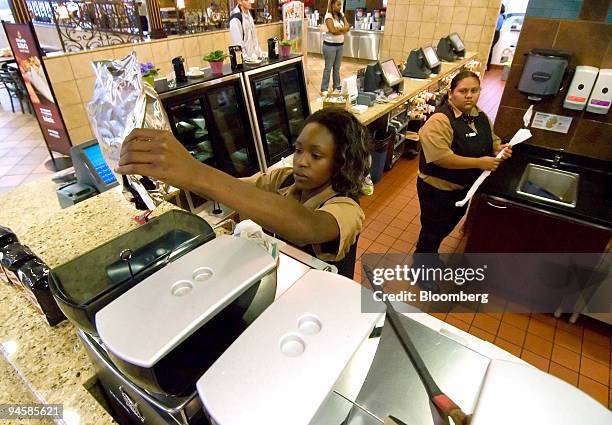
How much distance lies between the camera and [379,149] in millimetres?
3941

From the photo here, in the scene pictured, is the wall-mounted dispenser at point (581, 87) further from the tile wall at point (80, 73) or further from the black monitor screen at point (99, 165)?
the tile wall at point (80, 73)

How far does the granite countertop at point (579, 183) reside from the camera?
81.0 inches

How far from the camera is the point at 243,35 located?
4367mm

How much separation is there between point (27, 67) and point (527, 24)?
15.8 ft

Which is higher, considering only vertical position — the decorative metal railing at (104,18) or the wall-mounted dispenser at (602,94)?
the decorative metal railing at (104,18)

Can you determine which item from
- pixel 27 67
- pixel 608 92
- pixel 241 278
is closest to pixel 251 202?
pixel 241 278

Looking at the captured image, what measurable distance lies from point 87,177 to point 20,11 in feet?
11.8

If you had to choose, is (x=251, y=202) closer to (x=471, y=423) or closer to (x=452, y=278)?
(x=471, y=423)

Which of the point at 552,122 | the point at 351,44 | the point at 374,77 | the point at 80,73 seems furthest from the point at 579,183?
the point at 351,44

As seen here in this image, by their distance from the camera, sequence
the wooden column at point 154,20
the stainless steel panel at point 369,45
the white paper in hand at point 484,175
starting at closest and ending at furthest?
the white paper in hand at point 484,175, the wooden column at point 154,20, the stainless steel panel at point 369,45

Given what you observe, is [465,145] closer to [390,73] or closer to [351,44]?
[390,73]

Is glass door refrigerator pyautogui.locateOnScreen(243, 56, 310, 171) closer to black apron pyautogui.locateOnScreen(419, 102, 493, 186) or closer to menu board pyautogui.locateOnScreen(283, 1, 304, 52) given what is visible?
black apron pyautogui.locateOnScreen(419, 102, 493, 186)

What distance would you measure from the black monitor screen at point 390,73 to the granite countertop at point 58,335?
3062 mm

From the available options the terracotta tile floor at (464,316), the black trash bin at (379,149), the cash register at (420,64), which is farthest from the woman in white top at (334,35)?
the terracotta tile floor at (464,316)
